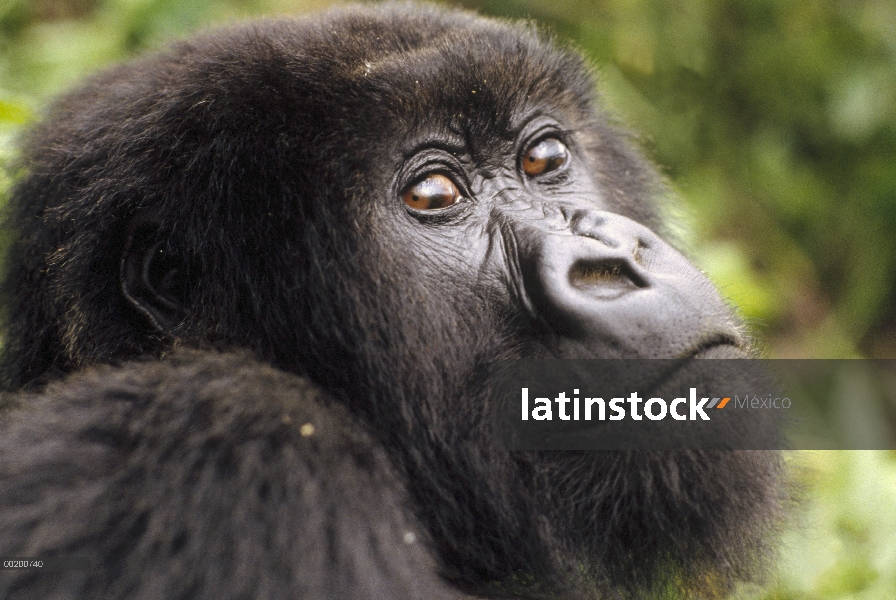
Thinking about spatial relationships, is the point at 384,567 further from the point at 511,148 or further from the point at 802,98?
the point at 802,98

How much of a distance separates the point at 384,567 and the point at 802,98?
4877mm

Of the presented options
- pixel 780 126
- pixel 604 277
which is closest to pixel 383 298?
pixel 604 277

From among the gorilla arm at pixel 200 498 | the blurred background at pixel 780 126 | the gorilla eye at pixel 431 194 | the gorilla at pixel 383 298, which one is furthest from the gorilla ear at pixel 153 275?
the blurred background at pixel 780 126

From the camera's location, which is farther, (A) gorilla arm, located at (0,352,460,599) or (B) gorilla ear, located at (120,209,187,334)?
(B) gorilla ear, located at (120,209,187,334)

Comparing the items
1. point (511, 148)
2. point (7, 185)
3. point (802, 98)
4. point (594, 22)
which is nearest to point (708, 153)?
point (802, 98)

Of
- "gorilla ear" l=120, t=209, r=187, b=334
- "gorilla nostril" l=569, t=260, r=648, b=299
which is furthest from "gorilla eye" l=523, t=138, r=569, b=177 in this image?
"gorilla ear" l=120, t=209, r=187, b=334

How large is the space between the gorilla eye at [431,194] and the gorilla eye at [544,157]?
0.84ft

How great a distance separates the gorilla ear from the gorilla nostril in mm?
818

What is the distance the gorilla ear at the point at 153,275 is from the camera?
1851mm

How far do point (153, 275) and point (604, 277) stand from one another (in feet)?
3.09

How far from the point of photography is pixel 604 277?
1798mm

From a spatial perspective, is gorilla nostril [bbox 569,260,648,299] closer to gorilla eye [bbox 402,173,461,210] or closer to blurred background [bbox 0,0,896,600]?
gorilla eye [bbox 402,173,461,210]

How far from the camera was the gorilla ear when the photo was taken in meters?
1.85

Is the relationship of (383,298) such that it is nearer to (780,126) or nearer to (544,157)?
(544,157)
